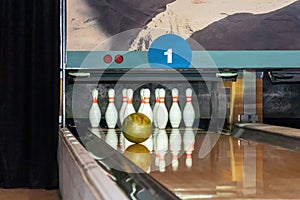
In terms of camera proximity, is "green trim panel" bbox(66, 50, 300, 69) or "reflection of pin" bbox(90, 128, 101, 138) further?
Answer: "green trim panel" bbox(66, 50, 300, 69)

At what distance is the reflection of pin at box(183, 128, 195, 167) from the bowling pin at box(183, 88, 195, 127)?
0.19 ft

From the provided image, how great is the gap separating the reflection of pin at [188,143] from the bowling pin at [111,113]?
432mm

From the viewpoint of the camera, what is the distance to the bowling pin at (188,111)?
2975 mm

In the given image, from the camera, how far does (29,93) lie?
3537 millimetres

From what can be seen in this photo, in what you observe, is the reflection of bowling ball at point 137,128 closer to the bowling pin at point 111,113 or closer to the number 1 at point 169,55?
the number 1 at point 169,55

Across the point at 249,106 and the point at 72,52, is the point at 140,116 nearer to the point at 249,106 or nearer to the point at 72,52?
the point at 72,52

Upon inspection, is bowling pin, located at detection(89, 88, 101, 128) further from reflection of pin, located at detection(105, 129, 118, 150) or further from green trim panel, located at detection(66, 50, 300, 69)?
green trim panel, located at detection(66, 50, 300, 69)

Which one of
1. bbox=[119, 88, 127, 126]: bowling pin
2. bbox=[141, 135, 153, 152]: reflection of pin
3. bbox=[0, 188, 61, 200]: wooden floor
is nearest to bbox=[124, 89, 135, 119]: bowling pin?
bbox=[119, 88, 127, 126]: bowling pin

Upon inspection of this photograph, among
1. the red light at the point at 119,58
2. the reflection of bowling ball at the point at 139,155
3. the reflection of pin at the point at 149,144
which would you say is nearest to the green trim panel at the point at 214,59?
the red light at the point at 119,58

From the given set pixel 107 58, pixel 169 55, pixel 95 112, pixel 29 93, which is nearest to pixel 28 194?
pixel 29 93

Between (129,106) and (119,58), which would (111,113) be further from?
(119,58)

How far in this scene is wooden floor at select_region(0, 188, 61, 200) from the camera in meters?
3.38

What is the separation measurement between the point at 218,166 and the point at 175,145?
594 mm

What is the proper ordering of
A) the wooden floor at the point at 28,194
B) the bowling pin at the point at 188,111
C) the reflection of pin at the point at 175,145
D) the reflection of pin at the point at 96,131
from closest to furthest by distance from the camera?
the reflection of pin at the point at 175,145
the reflection of pin at the point at 96,131
the bowling pin at the point at 188,111
the wooden floor at the point at 28,194
